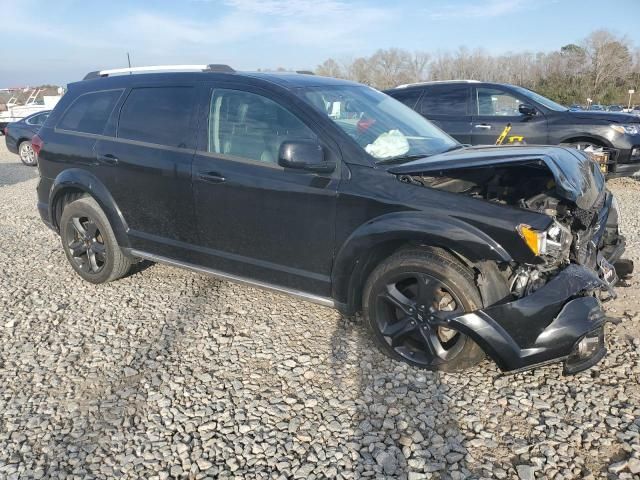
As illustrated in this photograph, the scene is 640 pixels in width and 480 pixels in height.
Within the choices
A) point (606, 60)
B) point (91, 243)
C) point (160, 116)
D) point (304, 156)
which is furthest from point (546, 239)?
point (606, 60)

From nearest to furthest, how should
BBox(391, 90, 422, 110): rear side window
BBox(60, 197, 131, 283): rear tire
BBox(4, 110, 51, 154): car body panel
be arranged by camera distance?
BBox(60, 197, 131, 283): rear tire
BBox(391, 90, 422, 110): rear side window
BBox(4, 110, 51, 154): car body panel

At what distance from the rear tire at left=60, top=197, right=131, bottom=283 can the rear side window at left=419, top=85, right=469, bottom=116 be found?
5.86 m

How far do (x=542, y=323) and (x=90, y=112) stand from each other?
13.1 feet

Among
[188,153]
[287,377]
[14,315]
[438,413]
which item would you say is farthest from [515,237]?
[14,315]

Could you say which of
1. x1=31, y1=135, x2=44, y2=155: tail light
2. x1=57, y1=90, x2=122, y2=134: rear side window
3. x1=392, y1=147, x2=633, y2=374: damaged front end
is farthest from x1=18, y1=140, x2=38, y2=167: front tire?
x1=392, y1=147, x2=633, y2=374: damaged front end

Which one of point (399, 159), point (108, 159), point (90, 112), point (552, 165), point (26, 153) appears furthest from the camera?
point (26, 153)

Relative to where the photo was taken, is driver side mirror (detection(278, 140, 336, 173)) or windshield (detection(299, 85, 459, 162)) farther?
windshield (detection(299, 85, 459, 162))

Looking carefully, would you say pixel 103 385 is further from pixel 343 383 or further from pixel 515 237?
pixel 515 237

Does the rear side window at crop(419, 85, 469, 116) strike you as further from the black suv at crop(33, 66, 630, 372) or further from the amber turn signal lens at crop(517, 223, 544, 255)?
the amber turn signal lens at crop(517, 223, 544, 255)

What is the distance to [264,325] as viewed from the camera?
3803 mm

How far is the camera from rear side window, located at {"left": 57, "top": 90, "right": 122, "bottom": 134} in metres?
4.30

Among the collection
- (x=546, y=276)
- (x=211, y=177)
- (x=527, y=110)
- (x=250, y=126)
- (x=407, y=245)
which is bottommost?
(x=546, y=276)

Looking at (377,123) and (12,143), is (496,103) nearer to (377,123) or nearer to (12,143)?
(377,123)

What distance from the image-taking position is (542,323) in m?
2.67
